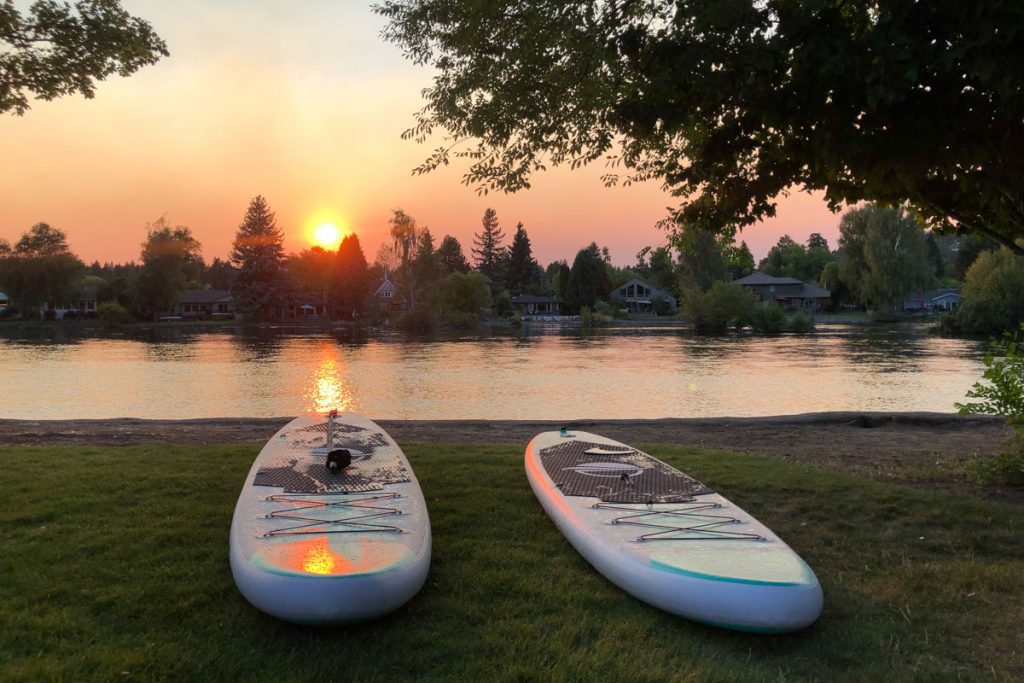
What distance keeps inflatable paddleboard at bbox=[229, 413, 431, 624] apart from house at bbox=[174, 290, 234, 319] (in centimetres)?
8177

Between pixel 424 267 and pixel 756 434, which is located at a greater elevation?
pixel 424 267

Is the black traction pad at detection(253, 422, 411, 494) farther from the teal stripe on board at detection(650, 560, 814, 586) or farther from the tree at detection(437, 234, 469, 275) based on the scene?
the tree at detection(437, 234, 469, 275)

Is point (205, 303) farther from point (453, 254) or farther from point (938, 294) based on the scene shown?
point (938, 294)

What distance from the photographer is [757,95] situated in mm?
4680

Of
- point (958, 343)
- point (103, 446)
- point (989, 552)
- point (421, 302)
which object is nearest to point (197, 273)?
point (421, 302)

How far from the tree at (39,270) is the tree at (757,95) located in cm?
7385

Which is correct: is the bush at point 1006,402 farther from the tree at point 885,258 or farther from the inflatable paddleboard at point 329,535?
the tree at point 885,258

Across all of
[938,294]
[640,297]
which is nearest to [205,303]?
[640,297]

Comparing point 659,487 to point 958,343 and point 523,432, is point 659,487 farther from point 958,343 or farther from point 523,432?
point 958,343

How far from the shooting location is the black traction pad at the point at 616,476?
205 inches

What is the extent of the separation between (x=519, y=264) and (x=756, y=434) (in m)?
88.9

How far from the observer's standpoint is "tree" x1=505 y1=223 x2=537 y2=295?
97.3 metres

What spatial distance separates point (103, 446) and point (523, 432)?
5.09 metres

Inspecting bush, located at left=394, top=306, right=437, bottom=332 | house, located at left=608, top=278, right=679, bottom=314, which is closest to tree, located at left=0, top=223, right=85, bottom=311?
bush, located at left=394, top=306, right=437, bottom=332
